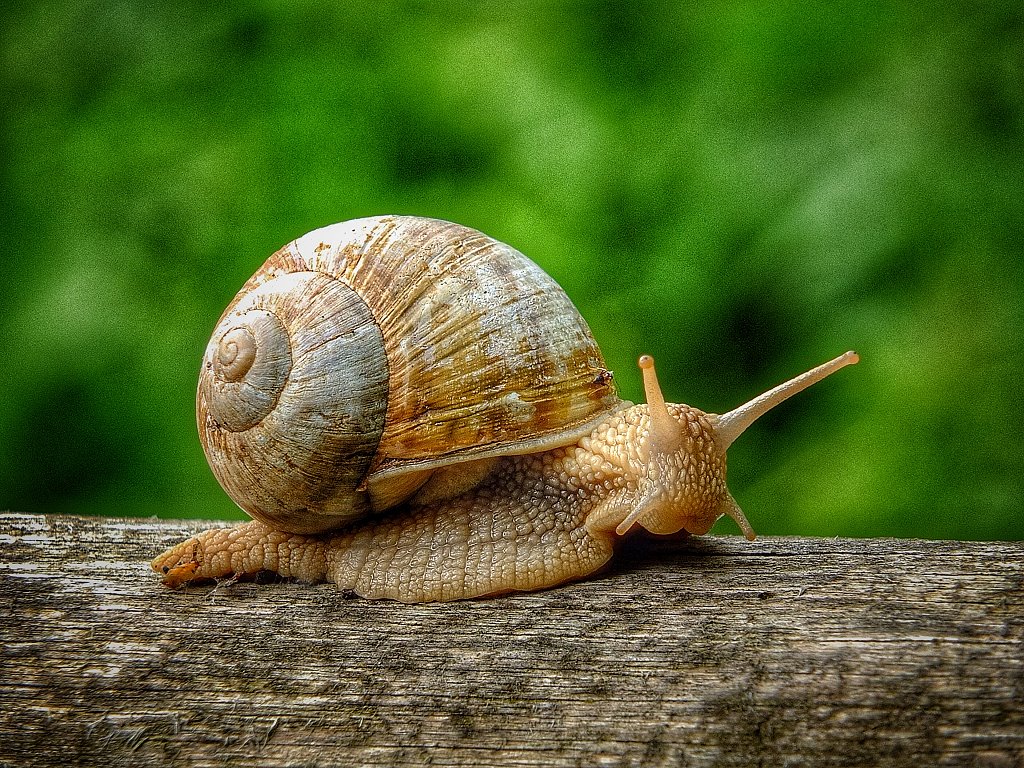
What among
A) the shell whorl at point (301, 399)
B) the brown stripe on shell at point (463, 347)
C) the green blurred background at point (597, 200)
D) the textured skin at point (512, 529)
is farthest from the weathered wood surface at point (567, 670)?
the green blurred background at point (597, 200)

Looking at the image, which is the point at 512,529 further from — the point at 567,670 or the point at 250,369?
the point at 250,369

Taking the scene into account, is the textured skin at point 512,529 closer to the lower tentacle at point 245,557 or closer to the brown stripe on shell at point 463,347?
the lower tentacle at point 245,557

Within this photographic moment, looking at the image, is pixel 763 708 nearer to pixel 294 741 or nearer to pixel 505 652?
pixel 505 652

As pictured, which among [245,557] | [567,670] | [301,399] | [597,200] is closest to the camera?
[567,670]

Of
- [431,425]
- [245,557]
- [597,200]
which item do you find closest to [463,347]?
[431,425]

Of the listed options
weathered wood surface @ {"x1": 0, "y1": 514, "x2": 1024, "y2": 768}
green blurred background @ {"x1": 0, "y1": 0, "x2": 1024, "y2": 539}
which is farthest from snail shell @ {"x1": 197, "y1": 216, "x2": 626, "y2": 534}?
green blurred background @ {"x1": 0, "y1": 0, "x2": 1024, "y2": 539}

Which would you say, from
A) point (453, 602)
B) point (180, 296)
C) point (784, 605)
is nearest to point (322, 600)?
point (453, 602)
